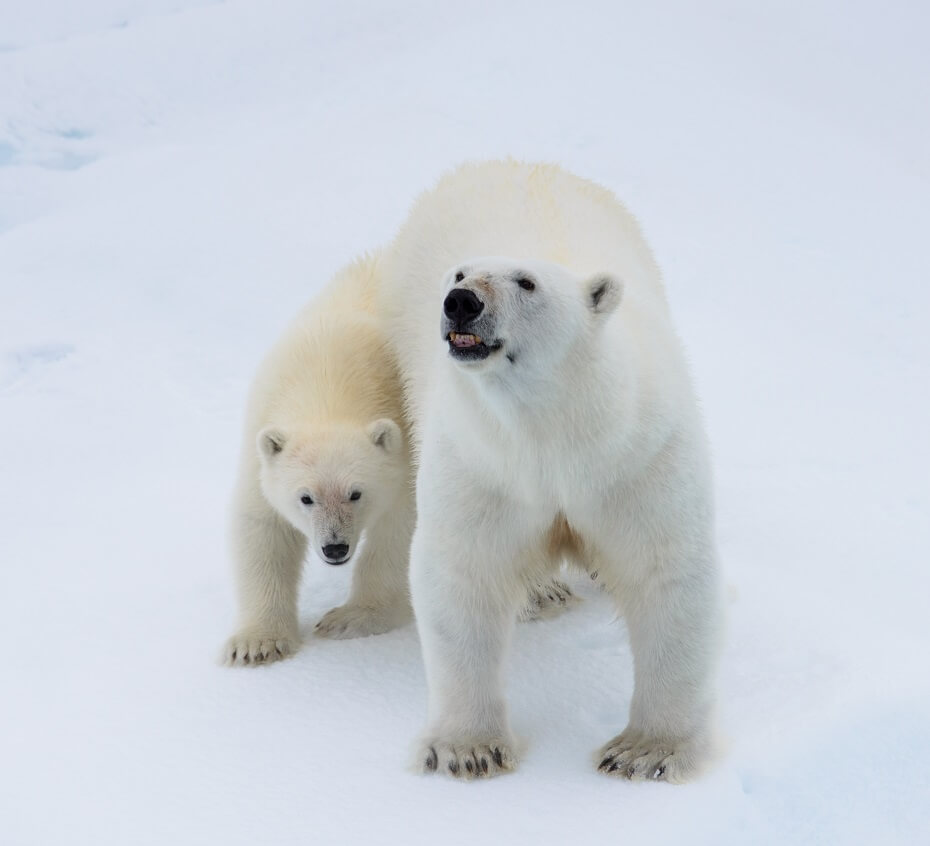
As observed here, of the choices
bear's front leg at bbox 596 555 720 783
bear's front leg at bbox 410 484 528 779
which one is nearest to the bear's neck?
bear's front leg at bbox 410 484 528 779

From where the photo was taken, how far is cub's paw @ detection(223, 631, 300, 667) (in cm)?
445

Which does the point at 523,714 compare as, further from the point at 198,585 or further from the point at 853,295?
the point at 853,295

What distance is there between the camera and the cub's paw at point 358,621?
462cm

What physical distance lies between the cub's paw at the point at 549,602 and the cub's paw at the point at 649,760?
1.19m

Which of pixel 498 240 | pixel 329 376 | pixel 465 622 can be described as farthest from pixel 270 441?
pixel 465 622

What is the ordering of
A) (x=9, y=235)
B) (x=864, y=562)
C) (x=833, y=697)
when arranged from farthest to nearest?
(x=9, y=235), (x=864, y=562), (x=833, y=697)

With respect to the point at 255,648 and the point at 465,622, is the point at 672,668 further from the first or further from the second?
the point at 255,648

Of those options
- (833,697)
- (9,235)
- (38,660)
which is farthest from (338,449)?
(9,235)

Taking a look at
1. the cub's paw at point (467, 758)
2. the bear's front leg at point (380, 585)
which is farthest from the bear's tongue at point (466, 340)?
the bear's front leg at point (380, 585)

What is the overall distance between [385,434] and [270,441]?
0.41 metres

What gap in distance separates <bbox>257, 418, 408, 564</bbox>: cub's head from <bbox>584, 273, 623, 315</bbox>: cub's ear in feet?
5.05

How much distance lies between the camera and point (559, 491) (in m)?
3.15

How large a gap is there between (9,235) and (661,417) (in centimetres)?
853

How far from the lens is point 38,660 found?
4.53m
